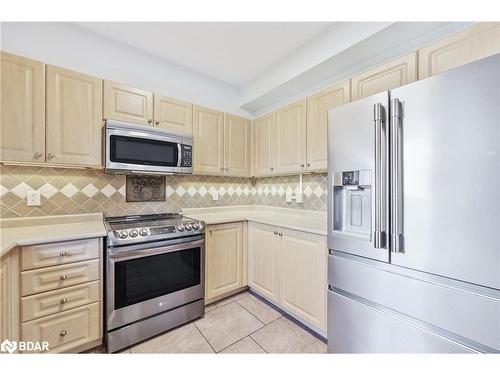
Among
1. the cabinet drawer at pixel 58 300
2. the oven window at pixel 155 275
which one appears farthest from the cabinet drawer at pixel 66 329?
the oven window at pixel 155 275

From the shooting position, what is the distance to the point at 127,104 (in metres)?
1.86

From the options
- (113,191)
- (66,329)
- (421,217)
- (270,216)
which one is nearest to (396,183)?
(421,217)

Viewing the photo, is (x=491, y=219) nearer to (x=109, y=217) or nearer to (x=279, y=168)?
(x=279, y=168)

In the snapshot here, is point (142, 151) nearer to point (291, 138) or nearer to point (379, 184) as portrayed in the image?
point (291, 138)

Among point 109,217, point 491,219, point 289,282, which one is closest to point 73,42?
point 109,217

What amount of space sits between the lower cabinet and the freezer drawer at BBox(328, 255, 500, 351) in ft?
1.09

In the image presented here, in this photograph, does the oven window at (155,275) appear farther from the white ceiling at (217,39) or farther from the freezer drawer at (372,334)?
the white ceiling at (217,39)

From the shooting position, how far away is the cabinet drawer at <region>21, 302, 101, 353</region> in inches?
50.4

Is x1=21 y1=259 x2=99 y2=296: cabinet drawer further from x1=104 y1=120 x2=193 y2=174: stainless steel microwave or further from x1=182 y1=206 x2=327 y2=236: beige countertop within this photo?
x1=182 y1=206 x2=327 y2=236: beige countertop

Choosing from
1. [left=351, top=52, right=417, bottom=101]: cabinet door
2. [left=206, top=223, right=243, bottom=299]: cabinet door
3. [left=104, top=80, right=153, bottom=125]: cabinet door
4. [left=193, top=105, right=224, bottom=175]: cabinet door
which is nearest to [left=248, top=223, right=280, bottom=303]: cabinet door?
[left=206, top=223, right=243, bottom=299]: cabinet door

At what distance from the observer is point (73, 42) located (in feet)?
6.16

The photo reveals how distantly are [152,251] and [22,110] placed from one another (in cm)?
133

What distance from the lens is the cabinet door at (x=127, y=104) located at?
1.78 metres

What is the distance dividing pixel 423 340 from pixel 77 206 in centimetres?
258
